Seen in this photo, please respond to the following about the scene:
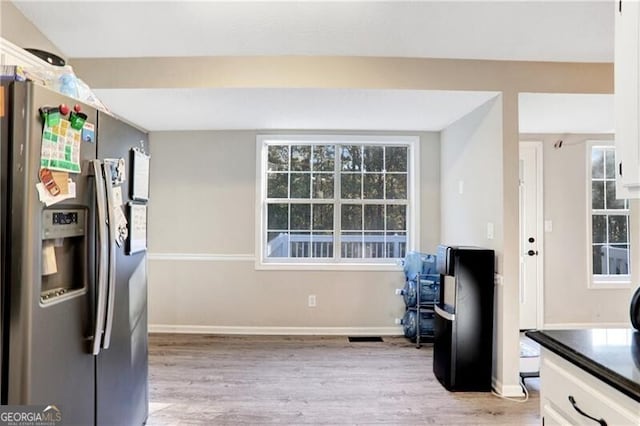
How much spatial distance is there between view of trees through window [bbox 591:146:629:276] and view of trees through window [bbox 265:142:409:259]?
2.16 meters

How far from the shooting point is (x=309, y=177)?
4.27 metres

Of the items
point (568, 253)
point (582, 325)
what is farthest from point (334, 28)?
point (582, 325)

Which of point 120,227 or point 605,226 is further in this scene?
point 605,226

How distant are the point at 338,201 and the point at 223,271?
150cm

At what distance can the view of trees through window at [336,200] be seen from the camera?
4.24 meters

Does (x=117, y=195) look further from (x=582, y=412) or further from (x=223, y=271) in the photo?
(x=223, y=271)

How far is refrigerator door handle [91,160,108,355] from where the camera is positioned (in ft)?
5.14

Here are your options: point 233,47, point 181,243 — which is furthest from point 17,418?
point 181,243

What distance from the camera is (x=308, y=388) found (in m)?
2.79

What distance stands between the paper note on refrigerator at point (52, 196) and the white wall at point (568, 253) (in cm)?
435

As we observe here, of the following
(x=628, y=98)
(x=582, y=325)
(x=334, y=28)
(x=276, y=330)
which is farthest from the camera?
(x=582, y=325)

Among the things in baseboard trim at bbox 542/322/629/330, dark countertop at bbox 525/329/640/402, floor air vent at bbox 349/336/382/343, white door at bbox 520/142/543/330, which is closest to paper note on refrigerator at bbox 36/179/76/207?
dark countertop at bbox 525/329/640/402

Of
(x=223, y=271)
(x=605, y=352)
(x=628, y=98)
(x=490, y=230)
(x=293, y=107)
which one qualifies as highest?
(x=293, y=107)

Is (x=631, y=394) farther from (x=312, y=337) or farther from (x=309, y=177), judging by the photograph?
(x=309, y=177)
